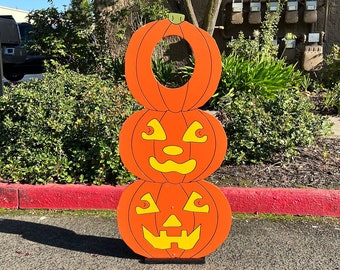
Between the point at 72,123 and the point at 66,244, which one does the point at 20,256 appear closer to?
the point at 66,244

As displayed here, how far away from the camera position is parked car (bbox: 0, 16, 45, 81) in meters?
12.3

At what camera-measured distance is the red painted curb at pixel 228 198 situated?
4113mm

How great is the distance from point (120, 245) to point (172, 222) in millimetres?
657

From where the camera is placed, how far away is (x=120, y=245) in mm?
3617

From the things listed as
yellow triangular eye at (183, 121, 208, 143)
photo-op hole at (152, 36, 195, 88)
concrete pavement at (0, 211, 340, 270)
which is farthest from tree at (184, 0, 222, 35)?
yellow triangular eye at (183, 121, 208, 143)

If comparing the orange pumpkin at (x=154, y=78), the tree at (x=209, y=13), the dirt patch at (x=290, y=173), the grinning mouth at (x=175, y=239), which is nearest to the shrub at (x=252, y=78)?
the tree at (x=209, y=13)

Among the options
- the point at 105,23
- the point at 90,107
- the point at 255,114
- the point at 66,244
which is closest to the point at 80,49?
the point at 105,23

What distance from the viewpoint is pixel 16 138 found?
4.76 meters

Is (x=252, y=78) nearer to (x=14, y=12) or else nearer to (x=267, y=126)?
(x=267, y=126)

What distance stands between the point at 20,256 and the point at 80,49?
5.89m

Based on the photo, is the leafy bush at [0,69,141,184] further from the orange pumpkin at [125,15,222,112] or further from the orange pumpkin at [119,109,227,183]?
the orange pumpkin at [125,15,222,112]

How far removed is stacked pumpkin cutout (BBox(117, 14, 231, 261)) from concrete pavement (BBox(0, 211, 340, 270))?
238mm

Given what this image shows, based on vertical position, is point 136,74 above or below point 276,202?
above

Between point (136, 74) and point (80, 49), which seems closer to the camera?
point (136, 74)
